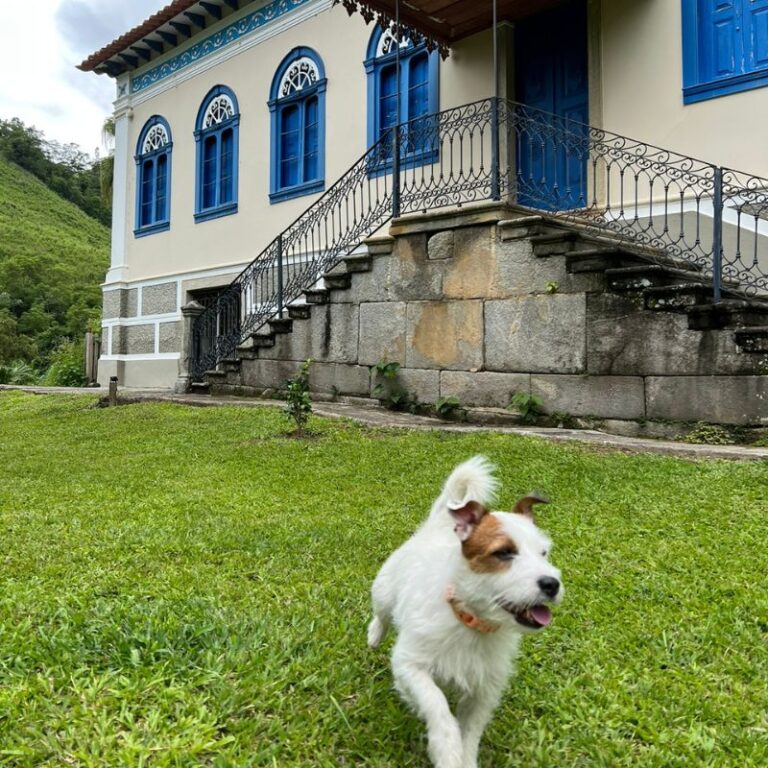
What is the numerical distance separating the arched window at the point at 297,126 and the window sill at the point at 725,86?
20.1ft

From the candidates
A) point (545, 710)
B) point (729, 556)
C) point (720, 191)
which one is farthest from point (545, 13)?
point (545, 710)

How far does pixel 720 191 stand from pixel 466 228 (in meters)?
2.73

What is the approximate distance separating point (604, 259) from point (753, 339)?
1.59 metres

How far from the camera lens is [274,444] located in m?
6.55

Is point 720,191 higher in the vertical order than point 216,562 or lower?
higher

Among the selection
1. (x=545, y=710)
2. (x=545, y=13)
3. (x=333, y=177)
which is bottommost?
(x=545, y=710)

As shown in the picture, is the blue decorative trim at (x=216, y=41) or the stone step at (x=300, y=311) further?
the blue decorative trim at (x=216, y=41)

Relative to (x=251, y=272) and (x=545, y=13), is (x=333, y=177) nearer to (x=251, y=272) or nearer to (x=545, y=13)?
(x=251, y=272)

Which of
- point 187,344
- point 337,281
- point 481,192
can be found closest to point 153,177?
point 187,344

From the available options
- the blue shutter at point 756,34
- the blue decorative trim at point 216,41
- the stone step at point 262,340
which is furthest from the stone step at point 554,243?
the blue decorative trim at point 216,41

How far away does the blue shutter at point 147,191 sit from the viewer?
636 inches

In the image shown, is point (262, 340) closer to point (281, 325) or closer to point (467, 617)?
point (281, 325)

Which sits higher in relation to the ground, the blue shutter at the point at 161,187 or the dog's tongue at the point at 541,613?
the blue shutter at the point at 161,187

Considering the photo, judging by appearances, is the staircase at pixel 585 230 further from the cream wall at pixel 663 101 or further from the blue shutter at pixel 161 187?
the blue shutter at pixel 161 187
